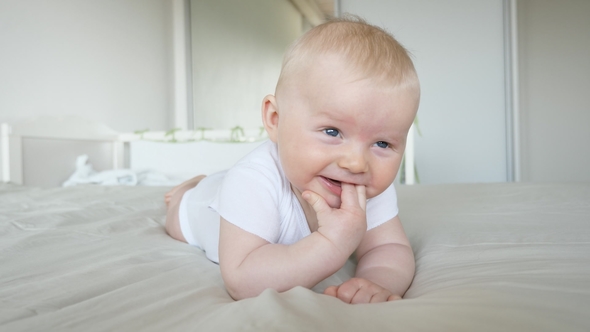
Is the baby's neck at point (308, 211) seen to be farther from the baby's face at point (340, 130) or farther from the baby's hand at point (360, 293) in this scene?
the baby's hand at point (360, 293)

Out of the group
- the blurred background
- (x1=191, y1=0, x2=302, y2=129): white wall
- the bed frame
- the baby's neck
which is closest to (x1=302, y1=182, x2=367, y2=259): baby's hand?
the baby's neck

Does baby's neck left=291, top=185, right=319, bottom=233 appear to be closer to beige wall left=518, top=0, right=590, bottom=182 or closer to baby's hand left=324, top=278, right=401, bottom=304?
baby's hand left=324, top=278, right=401, bottom=304

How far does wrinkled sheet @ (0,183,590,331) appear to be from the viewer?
1.11 feet

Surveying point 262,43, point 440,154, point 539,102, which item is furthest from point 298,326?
point 539,102

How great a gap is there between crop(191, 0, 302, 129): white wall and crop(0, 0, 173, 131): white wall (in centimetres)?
24

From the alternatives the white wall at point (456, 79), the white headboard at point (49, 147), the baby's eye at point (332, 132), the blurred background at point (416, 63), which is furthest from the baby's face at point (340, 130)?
the white wall at point (456, 79)

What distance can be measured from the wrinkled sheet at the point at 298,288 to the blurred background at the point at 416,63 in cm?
168

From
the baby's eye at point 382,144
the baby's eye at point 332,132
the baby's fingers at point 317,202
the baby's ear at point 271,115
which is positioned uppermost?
the baby's ear at point 271,115

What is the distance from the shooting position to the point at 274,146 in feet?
2.28

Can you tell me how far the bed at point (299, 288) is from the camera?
34 centimetres

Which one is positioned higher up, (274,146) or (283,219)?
(274,146)

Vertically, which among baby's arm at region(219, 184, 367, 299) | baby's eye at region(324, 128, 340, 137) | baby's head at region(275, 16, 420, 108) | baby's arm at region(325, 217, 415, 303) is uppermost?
baby's head at region(275, 16, 420, 108)

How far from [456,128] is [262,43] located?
1.55 m

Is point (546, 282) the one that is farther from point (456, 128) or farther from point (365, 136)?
point (456, 128)
